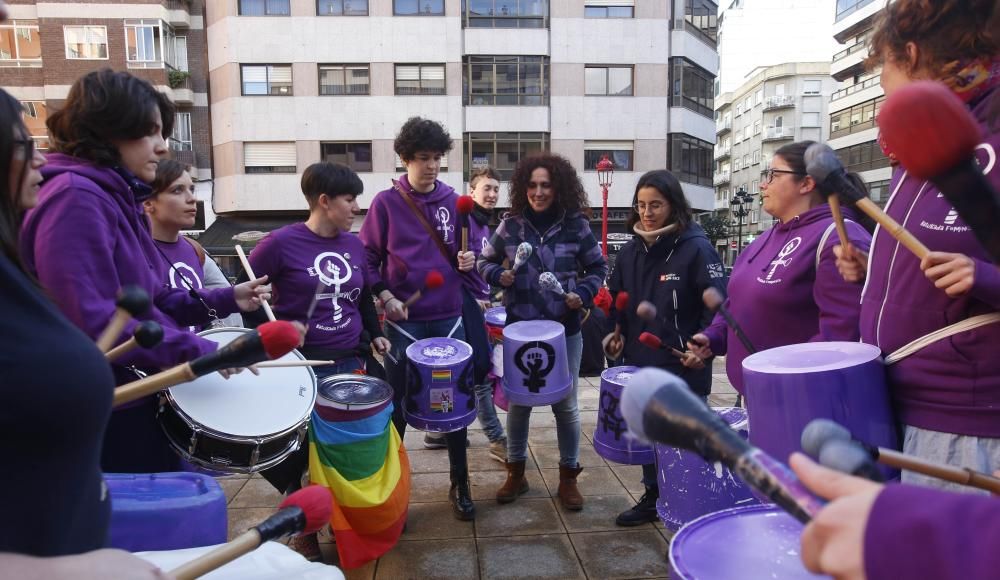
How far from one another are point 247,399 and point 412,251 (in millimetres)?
1754

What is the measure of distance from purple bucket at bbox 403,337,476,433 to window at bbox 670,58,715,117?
22.7 meters

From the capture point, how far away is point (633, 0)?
22969mm

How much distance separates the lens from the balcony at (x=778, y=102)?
171 feet

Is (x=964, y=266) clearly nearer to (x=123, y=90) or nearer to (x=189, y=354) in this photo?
(x=189, y=354)

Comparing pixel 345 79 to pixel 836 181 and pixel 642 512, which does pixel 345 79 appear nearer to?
pixel 642 512

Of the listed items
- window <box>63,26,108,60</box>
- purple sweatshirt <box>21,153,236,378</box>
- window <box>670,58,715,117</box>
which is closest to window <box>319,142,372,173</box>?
window <box>63,26,108,60</box>

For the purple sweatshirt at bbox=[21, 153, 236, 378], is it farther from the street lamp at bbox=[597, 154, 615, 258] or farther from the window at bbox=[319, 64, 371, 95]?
the window at bbox=[319, 64, 371, 95]

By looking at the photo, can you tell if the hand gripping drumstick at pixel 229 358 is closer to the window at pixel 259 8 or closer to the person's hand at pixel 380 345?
the person's hand at pixel 380 345

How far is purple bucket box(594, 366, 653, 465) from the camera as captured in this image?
3.19 meters

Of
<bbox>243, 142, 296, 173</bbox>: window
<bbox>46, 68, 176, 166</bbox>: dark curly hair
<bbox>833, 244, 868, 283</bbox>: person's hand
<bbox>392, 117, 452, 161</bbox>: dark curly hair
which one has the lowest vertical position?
<bbox>833, 244, 868, 283</bbox>: person's hand

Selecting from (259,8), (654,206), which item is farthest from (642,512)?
(259,8)

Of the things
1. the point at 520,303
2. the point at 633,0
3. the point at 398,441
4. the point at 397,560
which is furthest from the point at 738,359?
the point at 633,0

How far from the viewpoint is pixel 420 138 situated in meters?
3.81

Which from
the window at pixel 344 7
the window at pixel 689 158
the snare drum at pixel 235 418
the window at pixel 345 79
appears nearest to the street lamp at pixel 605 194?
the window at pixel 689 158
